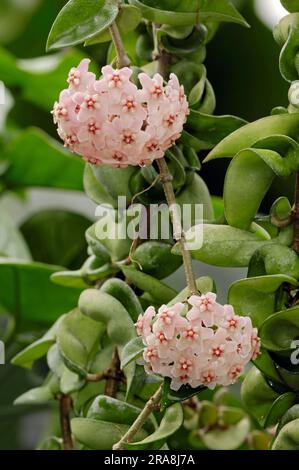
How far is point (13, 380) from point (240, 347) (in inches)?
20.7

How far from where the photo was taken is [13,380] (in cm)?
93

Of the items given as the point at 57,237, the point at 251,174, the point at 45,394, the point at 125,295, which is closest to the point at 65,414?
the point at 45,394

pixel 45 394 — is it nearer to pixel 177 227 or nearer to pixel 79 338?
pixel 79 338

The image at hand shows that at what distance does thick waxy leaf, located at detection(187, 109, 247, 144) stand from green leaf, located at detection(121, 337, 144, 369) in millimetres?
130

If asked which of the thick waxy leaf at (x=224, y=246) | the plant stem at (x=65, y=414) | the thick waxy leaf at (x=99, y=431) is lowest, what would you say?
the plant stem at (x=65, y=414)

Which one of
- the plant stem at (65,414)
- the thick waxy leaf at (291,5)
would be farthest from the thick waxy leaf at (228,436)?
the thick waxy leaf at (291,5)

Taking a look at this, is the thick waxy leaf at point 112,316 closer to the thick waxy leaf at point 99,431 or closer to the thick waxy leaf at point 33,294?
the thick waxy leaf at point 99,431

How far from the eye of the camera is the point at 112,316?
525mm

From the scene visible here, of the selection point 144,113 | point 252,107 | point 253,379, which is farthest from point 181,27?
point 252,107

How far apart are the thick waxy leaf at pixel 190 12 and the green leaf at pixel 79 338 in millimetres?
185

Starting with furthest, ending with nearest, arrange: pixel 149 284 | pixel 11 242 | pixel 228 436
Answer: pixel 11 242 < pixel 228 436 < pixel 149 284

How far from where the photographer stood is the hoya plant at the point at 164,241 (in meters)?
0.45

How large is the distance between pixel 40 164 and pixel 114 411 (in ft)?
1.62

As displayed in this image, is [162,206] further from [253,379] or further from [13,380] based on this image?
[13,380]
